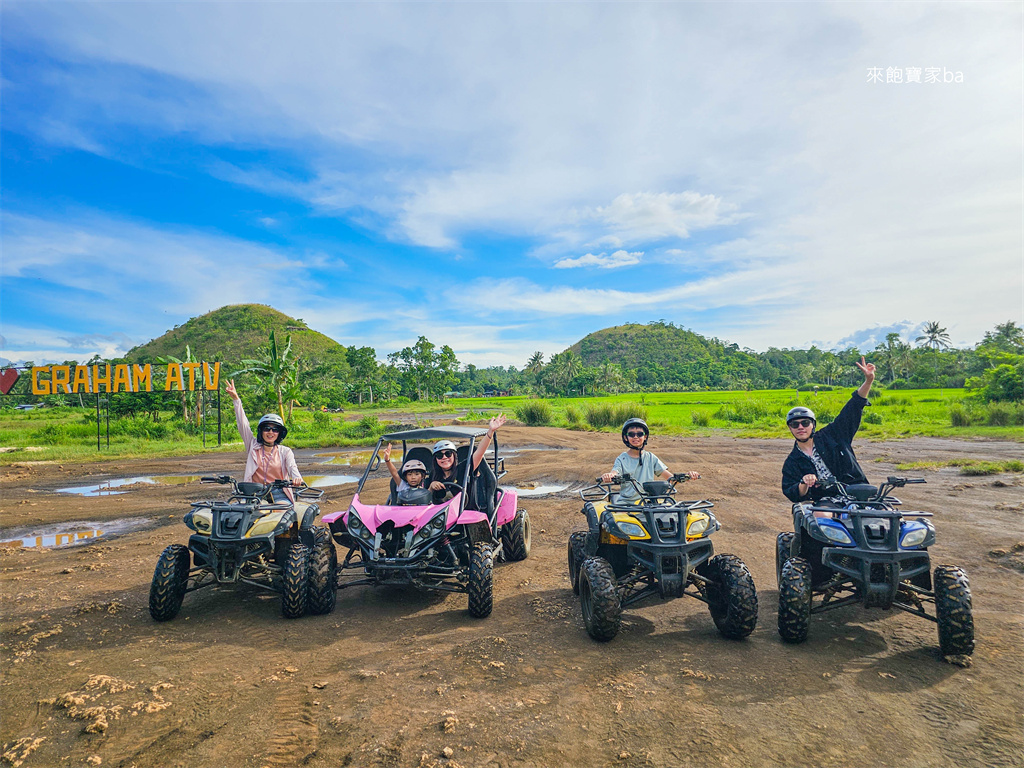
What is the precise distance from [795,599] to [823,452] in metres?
1.49

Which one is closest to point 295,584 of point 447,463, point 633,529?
point 447,463

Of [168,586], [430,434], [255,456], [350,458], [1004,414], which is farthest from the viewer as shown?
[1004,414]

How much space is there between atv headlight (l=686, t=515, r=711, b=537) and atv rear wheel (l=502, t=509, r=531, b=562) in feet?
10.9

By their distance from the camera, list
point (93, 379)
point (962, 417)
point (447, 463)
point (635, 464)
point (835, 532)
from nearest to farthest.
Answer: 1. point (835, 532)
2. point (635, 464)
3. point (447, 463)
4. point (93, 379)
5. point (962, 417)

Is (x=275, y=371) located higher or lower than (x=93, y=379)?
higher

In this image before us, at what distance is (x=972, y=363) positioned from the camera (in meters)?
86.5

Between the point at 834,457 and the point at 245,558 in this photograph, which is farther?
the point at 245,558

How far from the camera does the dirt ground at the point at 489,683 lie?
3.46m

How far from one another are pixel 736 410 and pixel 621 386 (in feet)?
254

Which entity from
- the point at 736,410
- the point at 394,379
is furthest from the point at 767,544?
the point at 394,379

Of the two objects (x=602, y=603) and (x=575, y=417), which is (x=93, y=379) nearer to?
(x=575, y=417)

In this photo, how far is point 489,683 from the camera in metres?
4.29

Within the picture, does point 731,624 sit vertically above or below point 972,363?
below

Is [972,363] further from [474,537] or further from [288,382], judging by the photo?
[474,537]
